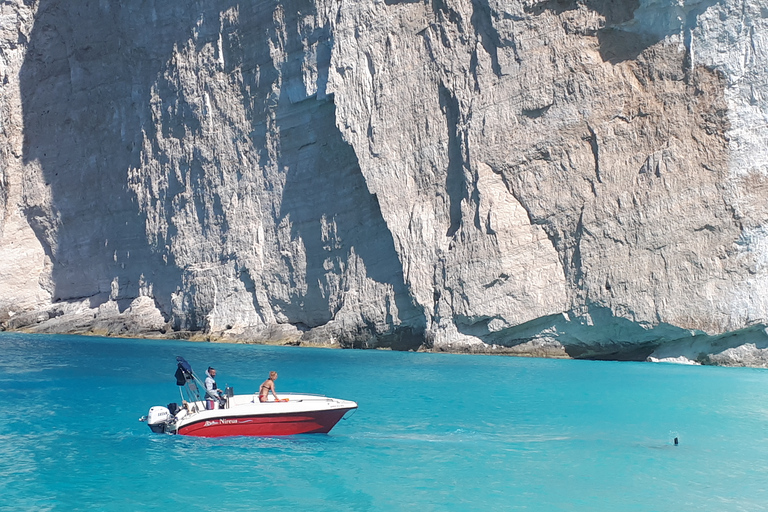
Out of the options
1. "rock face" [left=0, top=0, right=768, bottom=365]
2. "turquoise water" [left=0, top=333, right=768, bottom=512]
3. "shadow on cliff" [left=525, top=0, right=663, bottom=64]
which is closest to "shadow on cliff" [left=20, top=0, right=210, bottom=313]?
"rock face" [left=0, top=0, right=768, bottom=365]

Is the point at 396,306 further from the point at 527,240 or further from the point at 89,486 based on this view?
the point at 89,486

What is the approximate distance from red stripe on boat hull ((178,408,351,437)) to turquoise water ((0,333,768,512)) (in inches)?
9.2

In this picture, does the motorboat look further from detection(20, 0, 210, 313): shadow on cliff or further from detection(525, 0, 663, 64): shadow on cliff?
detection(20, 0, 210, 313): shadow on cliff

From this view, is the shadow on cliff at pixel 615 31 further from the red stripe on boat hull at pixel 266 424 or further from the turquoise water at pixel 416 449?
the red stripe on boat hull at pixel 266 424

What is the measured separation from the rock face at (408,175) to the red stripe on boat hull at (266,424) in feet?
57.7

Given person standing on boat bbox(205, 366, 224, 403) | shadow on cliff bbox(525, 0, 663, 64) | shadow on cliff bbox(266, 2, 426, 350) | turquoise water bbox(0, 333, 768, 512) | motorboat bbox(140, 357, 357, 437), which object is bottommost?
turquoise water bbox(0, 333, 768, 512)

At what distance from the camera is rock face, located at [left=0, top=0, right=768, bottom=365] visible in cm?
2644

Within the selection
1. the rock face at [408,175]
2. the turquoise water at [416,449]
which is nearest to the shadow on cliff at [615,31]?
the rock face at [408,175]

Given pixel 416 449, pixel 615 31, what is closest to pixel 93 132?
pixel 615 31

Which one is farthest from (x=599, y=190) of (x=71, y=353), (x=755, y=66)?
(x=71, y=353)

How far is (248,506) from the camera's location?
27.0 feet

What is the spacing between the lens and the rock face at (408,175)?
2644cm

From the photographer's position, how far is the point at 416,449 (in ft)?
36.3

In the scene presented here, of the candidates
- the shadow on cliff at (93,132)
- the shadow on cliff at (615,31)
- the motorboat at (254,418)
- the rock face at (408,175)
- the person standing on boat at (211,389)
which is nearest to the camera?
the motorboat at (254,418)
